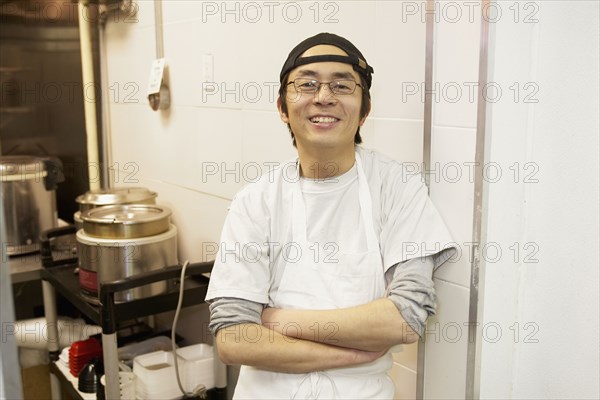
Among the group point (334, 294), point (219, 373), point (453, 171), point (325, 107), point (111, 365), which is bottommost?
point (219, 373)

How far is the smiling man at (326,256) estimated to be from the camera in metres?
1.18

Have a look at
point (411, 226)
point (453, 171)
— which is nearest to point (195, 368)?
point (411, 226)

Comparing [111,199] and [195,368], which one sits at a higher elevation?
[111,199]

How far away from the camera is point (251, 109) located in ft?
5.82

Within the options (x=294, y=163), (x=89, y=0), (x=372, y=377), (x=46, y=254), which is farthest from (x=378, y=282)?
(x=89, y=0)

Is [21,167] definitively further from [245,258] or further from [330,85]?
[330,85]

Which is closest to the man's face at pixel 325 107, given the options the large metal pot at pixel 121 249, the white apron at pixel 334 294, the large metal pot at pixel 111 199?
the white apron at pixel 334 294

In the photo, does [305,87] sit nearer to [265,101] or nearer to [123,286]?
[265,101]

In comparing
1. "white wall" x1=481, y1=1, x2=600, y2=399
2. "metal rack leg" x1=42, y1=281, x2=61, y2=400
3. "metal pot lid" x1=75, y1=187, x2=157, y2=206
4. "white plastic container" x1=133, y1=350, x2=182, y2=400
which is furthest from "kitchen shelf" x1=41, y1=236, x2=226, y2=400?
"white wall" x1=481, y1=1, x2=600, y2=399

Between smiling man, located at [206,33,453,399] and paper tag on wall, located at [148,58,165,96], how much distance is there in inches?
37.1

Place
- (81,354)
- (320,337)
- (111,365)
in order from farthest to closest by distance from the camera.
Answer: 1. (81,354)
2. (111,365)
3. (320,337)

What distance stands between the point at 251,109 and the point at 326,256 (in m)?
0.67

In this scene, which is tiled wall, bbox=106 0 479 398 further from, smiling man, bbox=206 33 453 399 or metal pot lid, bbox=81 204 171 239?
metal pot lid, bbox=81 204 171 239

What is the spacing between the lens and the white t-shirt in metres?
1.22
